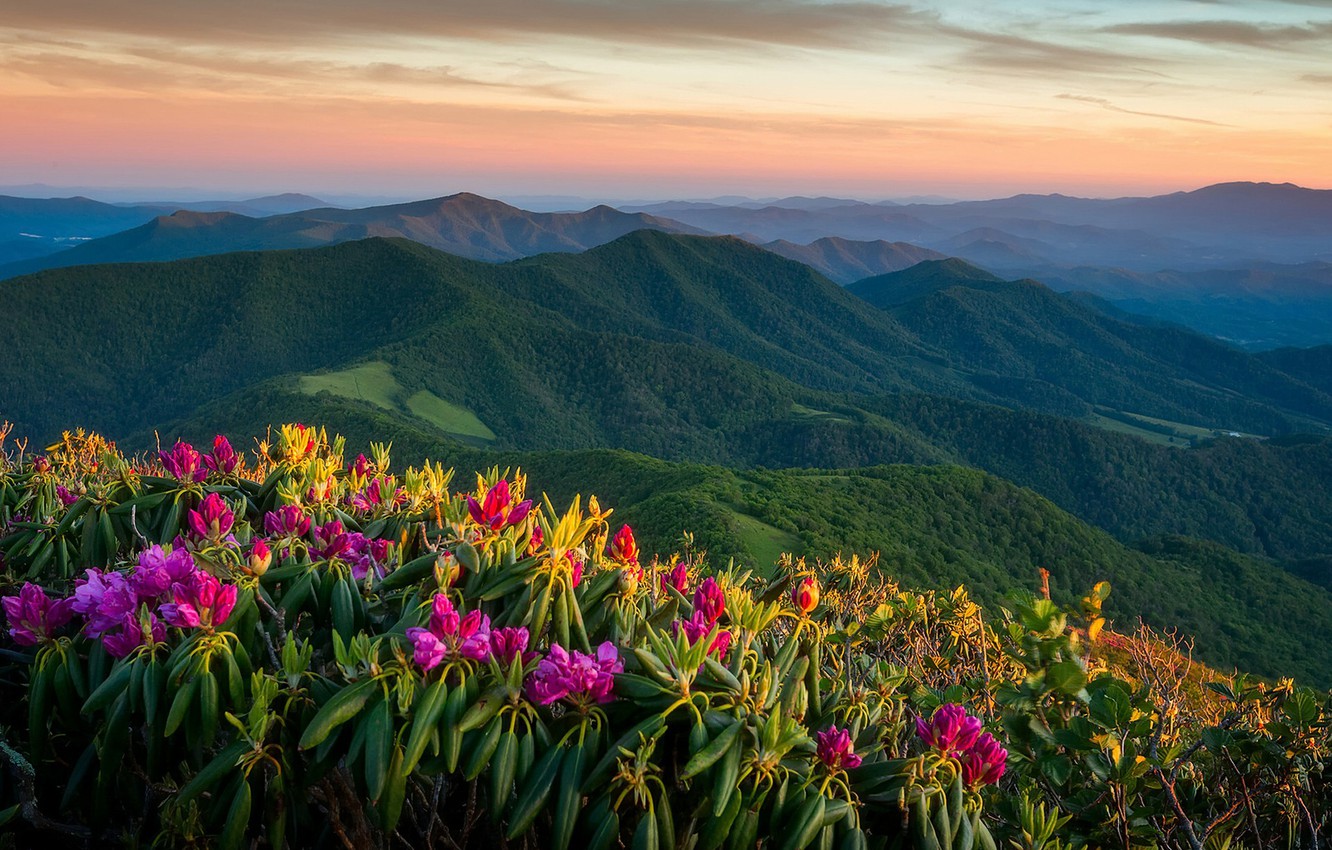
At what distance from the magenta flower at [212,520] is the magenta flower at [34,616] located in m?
0.60

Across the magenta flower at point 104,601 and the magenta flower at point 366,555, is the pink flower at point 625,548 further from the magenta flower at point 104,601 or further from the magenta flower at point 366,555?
the magenta flower at point 104,601

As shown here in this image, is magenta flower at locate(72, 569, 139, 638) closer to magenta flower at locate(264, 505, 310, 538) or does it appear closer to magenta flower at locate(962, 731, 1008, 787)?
magenta flower at locate(264, 505, 310, 538)

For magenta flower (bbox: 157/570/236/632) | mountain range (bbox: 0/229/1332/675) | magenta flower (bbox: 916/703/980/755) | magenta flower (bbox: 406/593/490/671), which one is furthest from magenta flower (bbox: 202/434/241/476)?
mountain range (bbox: 0/229/1332/675)

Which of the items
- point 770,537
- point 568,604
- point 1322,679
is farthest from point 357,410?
point 568,604

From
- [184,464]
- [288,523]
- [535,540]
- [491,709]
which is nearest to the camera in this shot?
[491,709]

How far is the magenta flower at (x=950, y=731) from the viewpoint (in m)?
3.32

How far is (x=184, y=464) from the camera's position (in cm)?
528

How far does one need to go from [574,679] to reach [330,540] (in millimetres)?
1938

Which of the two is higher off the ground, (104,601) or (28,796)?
(104,601)

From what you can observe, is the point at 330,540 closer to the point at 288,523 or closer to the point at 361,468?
the point at 288,523

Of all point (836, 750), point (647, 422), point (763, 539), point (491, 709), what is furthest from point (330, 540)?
point (647, 422)

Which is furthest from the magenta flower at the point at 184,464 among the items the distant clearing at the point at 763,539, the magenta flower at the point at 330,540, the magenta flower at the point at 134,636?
the distant clearing at the point at 763,539

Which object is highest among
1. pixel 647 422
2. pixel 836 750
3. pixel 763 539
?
pixel 836 750

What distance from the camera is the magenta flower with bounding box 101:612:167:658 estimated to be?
131 inches
